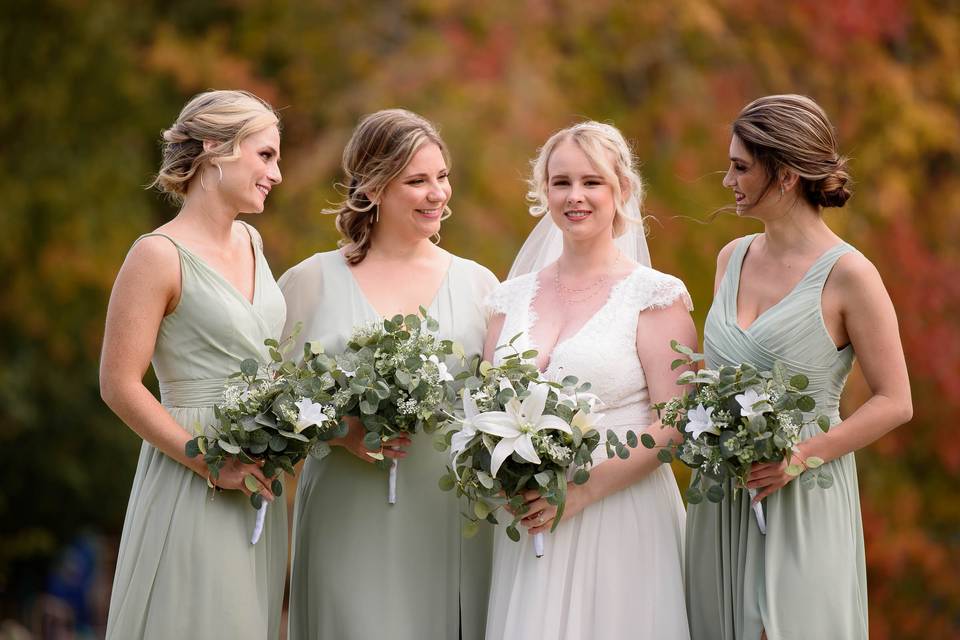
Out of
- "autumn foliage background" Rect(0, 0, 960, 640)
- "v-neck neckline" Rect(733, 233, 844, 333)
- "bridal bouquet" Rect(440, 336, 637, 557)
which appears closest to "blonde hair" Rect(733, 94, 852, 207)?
"v-neck neckline" Rect(733, 233, 844, 333)

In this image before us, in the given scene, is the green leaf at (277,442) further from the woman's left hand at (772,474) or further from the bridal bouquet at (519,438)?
the woman's left hand at (772,474)

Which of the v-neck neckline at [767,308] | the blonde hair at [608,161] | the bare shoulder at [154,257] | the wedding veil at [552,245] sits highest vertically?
the blonde hair at [608,161]

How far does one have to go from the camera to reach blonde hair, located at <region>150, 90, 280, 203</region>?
4.95 m

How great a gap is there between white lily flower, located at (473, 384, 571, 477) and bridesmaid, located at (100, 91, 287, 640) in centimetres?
93

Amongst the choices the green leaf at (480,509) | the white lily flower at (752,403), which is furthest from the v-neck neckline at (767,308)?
the green leaf at (480,509)

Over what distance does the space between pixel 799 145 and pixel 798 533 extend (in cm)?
145

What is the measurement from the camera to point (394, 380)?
15.9 ft

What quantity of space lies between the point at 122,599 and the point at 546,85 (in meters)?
6.19

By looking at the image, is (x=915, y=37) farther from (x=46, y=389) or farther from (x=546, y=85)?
(x=46, y=389)

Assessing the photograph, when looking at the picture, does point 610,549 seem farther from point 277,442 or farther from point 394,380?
point 277,442

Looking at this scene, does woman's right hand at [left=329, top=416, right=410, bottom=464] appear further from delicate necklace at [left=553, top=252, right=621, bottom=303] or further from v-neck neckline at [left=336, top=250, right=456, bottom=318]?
delicate necklace at [left=553, top=252, right=621, bottom=303]

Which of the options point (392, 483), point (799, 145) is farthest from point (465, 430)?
point (799, 145)

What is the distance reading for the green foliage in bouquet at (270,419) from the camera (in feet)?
15.1

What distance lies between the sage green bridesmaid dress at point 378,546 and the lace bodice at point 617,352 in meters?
0.66
